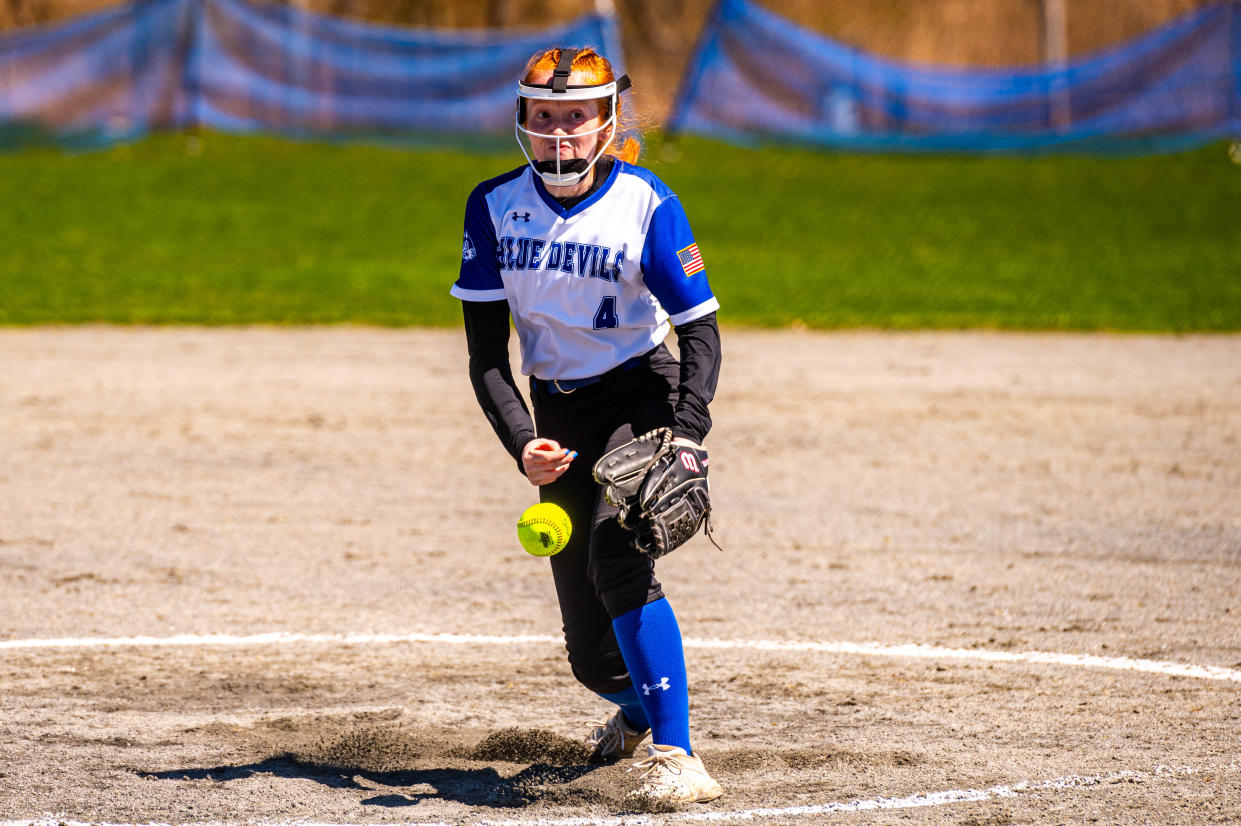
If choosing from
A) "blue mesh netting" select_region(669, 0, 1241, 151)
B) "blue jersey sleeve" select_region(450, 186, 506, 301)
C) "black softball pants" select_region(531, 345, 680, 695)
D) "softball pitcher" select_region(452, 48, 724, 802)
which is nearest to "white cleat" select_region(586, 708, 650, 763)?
"black softball pants" select_region(531, 345, 680, 695)

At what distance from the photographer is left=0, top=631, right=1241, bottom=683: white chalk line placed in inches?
225

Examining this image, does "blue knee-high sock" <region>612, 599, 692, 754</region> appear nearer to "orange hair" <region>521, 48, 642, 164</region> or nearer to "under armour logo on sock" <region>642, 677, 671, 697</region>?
"under armour logo on sock" <region>642, 677, 671, 697</region>

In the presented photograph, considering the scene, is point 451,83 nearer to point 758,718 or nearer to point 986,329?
point 986,329

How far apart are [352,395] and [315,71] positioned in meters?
13.8

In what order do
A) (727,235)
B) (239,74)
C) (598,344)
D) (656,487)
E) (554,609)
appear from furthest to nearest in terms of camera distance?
(239,74), (727,235), (554,609), (598,344), (656,487)

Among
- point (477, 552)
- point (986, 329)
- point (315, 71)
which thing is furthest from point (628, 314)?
point (315, 71)

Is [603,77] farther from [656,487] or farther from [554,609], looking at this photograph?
[554,609]

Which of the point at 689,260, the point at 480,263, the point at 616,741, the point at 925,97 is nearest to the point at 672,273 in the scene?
the point at 689,260

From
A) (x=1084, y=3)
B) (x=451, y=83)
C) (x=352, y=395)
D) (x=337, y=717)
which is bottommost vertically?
(x=337, y=717)

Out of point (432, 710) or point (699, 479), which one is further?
point (432, 710)

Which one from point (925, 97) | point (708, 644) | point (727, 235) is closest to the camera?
point (708, 644)

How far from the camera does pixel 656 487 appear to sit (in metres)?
4.12

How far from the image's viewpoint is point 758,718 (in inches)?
202

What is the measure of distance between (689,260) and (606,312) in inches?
10.9
